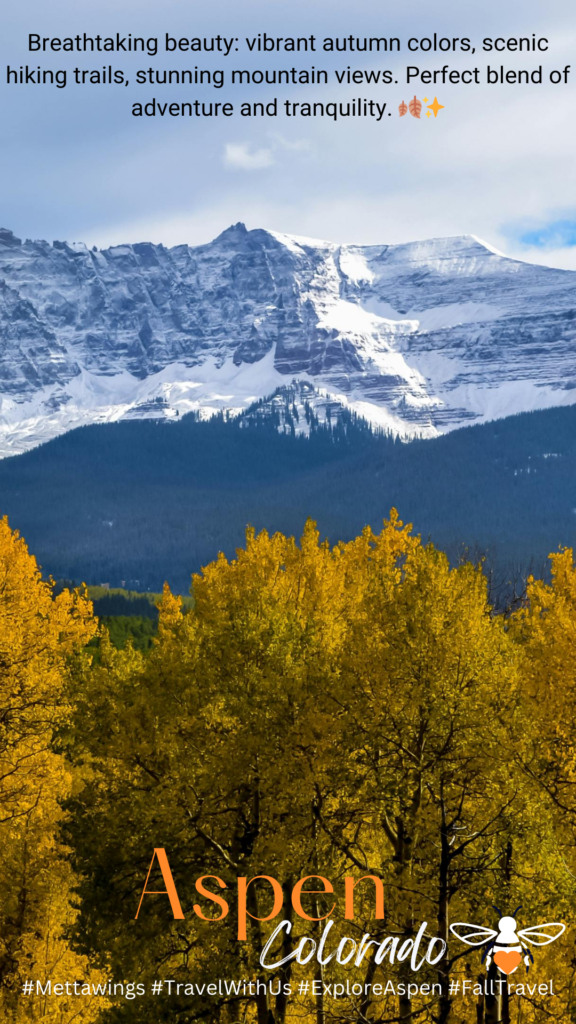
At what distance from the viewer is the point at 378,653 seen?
19.2m

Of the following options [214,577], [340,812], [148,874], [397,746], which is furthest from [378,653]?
[214,577]

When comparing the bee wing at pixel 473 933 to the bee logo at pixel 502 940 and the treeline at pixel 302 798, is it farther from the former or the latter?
the treeline at pixel 302 798

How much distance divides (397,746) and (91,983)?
10.9m

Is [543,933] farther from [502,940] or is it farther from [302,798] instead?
[302,798]

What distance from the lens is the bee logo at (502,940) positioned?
18.3 m

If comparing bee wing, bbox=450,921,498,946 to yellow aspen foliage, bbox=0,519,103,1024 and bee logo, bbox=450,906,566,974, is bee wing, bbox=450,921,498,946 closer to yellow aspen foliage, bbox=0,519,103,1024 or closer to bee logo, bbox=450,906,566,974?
bee logo, bbox=450,906,566,974

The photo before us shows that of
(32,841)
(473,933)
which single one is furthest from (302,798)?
(32,841)

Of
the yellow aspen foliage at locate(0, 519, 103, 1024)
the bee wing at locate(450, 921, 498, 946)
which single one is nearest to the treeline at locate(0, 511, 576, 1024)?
the yellow aspen foliage at locate(0, 519, 103, 1024)

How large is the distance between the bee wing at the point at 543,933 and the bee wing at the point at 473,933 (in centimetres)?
54

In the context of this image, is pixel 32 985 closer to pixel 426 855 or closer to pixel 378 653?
pixel 426 855

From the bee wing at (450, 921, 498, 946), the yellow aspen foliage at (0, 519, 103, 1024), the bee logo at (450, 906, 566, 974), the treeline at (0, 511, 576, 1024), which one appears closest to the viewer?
the bee logo at (450, 906, 566, 974)

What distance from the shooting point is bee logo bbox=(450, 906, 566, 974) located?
18.3 metres

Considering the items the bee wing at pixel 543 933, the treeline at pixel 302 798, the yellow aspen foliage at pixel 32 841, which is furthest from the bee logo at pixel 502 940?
the yellow aspen foliage at pixel 32 841

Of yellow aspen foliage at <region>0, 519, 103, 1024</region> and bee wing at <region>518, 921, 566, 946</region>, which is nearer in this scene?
bee wing at <region>518, 921, 566, 946</region>
